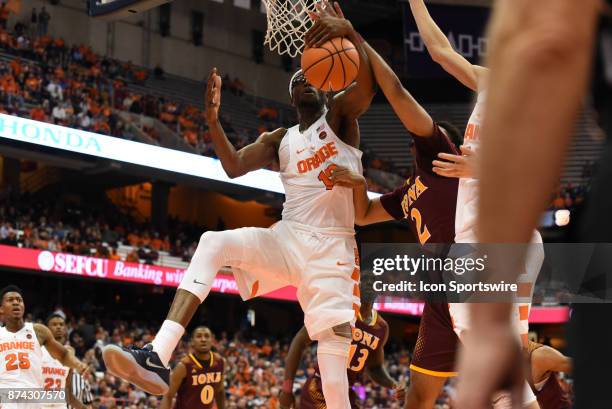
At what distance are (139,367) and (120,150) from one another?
16.3 metres

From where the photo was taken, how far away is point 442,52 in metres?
4.16

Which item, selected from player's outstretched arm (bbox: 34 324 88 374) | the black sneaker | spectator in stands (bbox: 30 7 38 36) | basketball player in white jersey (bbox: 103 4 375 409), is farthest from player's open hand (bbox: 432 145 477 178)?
spectator in stands (bbox: 30 7 38 36)

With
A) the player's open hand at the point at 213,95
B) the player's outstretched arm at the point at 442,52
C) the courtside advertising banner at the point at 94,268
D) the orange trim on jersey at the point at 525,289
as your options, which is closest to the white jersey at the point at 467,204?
the player's outstretched arm at the point at 442,52

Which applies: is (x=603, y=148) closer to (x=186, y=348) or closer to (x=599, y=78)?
(x=599, y=78)

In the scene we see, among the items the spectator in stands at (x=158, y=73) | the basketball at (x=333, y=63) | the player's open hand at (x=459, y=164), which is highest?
the spectator in stands at (x=158, y=73)

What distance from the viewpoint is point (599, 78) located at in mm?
1035

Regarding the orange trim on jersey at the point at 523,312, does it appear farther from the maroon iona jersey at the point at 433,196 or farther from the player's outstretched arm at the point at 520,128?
the player's outstretched arm at the point at 520,128

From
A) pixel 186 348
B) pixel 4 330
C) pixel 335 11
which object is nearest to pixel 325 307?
pixel 335 11

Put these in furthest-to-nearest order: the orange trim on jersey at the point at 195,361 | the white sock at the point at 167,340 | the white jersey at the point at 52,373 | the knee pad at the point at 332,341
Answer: the white jersey at the point at 52,373 < the orange trim on jersey at the point at 195,361 < the knee pad at the point at 332,341 < the white sock at the point at 167,340

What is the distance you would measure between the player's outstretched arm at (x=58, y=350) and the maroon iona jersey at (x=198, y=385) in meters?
1.18

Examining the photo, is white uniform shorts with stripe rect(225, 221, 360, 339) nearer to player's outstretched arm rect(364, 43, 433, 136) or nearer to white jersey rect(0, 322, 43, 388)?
player's outstretched arm rect(364, 43, 433, 136)

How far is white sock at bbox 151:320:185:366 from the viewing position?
14.2 ft

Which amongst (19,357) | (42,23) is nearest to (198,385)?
(19,357)

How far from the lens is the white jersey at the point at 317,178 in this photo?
518 cm
